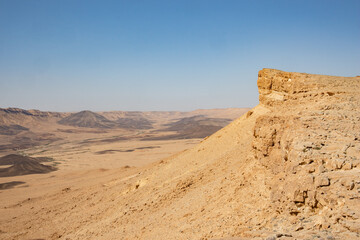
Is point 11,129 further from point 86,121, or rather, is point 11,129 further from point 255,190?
point 255,190

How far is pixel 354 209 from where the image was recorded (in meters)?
4.04

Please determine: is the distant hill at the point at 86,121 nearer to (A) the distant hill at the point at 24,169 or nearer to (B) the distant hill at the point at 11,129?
(B) the distant hill at the point at 11,129

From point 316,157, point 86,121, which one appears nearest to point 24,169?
point 316,157

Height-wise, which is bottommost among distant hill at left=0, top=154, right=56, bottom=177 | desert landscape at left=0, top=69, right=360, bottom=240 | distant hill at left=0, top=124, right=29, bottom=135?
distant hill at left=0, top=154, right=56, bottom=177

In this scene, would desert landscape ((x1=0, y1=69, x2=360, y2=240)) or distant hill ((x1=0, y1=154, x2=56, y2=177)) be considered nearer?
desert landscape ((x1=0, y1=69, x2=360, y2=240))

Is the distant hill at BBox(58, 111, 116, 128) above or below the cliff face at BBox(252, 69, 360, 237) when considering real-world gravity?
below

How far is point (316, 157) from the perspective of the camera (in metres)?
5.25

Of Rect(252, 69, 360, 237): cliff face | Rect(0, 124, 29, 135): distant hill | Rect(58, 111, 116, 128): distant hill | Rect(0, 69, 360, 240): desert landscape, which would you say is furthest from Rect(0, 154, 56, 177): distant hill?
Rect(58, 111, 116, 128): distant hill

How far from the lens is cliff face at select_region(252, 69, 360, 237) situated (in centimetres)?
434

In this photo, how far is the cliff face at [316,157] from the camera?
4338 millimetres

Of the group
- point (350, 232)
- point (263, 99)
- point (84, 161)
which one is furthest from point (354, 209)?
point (84, 161)

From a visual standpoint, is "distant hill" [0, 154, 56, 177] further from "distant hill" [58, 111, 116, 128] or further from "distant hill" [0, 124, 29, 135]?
"distant hill" [58, 111, 116, 128]

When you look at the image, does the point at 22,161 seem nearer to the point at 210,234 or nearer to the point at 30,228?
the point at 30,228

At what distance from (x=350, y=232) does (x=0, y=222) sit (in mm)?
16092
